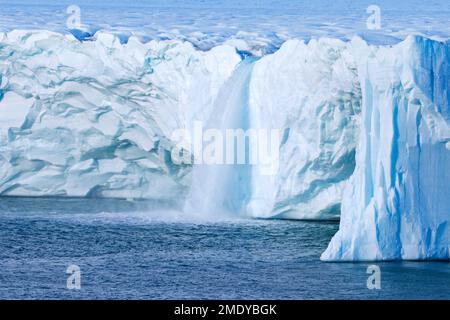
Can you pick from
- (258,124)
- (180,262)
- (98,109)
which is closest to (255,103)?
(258,124)

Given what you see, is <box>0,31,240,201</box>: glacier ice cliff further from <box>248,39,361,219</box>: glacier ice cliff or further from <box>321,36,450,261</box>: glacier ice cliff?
<box>321,36,450,261</box>: glacier ice cliff

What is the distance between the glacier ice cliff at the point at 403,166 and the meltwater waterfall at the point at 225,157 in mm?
5166

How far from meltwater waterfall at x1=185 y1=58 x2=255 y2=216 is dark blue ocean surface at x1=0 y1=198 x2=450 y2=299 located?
64 cm

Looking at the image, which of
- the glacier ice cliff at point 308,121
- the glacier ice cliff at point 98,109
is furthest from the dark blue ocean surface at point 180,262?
the glacier ice cliff at point 98,109

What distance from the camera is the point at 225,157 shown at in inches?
794

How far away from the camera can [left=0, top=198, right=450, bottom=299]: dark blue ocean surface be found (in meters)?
13.0

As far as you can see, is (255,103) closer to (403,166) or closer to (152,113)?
(152,113)

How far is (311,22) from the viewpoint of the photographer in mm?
21266

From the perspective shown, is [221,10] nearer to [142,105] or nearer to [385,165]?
[142,105]

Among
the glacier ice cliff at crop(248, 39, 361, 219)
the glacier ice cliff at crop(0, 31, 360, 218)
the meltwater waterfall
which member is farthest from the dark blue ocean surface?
the glacier ice cliff at crop(0, 31, 360, 218)

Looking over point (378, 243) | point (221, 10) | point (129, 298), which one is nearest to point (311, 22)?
point (221, 10)

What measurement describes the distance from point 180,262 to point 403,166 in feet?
11.2

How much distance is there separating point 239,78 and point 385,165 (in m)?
5.75

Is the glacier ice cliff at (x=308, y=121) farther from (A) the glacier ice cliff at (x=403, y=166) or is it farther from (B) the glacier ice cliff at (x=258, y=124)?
(A) the glacier ice cliff at (x=403, y=166)
